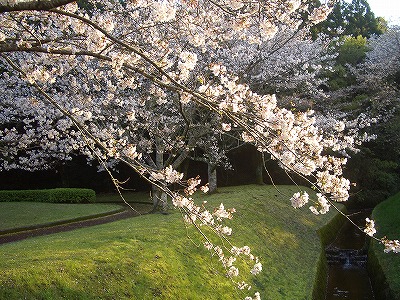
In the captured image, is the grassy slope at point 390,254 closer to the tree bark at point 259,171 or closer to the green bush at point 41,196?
the tree bark at point 259,171

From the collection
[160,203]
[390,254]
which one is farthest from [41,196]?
[390,254]

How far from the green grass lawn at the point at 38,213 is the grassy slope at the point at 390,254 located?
9897mm

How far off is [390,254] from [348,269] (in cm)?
226

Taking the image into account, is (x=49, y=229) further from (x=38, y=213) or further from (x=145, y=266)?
(x=145, y=266)

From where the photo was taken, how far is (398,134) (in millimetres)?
22750

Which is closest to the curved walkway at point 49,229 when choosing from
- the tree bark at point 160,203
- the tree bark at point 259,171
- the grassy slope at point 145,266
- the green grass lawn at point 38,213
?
the green grass lawn at point 38,213

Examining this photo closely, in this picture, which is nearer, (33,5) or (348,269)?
(33,5)

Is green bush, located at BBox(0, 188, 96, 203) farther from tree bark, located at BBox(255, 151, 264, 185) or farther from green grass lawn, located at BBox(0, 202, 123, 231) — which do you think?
tree bark, located at BBox(255, 151, 264, 185)

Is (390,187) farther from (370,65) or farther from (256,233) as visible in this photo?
(256,233)

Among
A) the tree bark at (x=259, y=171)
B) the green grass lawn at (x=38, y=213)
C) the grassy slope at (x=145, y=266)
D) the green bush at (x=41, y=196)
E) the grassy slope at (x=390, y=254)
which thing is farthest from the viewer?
the tree bark at (x=259, y=171)

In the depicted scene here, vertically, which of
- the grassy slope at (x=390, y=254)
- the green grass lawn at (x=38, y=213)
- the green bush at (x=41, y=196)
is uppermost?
the green bush at (x=41, y=196)

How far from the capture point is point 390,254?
1099cm

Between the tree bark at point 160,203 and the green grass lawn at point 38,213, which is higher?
the tree bark at point 160,203

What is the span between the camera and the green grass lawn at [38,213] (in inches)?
530
